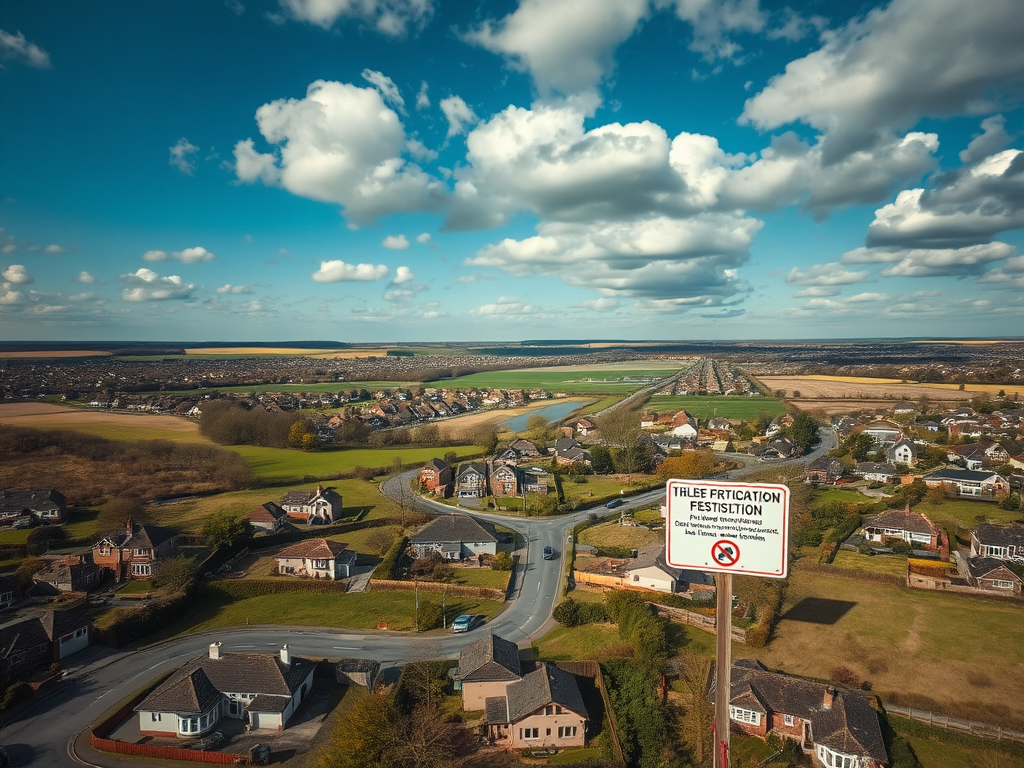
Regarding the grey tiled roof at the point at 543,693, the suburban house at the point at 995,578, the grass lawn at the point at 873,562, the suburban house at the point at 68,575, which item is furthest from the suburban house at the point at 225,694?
the suburban house at the point at 995,578

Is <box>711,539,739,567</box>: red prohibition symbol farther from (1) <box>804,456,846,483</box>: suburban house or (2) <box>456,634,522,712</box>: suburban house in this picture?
(1) <box>804,456,846,483</box>: suburban house

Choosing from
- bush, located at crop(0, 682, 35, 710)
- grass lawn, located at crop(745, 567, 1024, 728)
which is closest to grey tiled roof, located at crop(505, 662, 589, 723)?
grass lawn, located at crop(745, 567, 1024, 728)

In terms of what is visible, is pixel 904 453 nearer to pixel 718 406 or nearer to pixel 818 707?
pixel 718 406

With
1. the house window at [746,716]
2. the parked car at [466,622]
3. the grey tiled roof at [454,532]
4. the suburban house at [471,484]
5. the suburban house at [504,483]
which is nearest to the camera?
the house window at [746,716]

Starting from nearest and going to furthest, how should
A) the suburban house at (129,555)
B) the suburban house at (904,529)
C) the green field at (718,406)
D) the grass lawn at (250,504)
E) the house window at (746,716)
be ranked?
the house window at (746,716) → the suburban house at (129,555) → the suburban house at (904,529) → the grass lawn at (250,504) → the green field at (718,406)

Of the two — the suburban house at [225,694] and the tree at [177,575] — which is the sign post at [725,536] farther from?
the tree at [177,575]

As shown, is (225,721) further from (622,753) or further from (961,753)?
(961,753)
